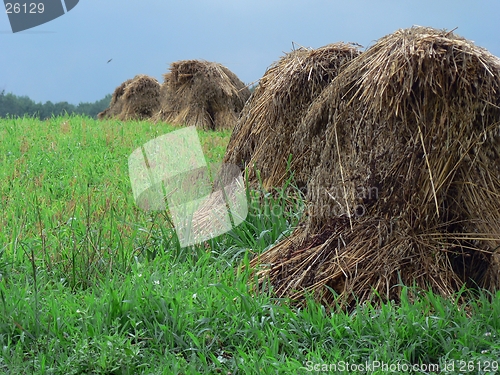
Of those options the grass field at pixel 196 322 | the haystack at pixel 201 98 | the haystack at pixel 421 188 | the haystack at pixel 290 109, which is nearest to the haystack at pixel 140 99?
the haystack at pixel 201 98

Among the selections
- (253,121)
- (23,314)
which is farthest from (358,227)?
(253,121)

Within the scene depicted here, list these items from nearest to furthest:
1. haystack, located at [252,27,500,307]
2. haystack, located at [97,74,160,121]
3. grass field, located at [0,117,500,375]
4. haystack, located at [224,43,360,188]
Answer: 1. grass field, located at [0,117,500,375]
2. haystack, located at [252,27,500,307]
3. haystack, located at [224,43,360,188]
4. haystack, located at [97,74,160,121]

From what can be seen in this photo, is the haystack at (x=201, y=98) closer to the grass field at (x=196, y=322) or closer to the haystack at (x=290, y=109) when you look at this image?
the haystack at (x=290, y=109)

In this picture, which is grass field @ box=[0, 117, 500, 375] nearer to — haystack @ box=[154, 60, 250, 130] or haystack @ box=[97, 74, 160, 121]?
haystack @ box=[154, 60, 250, 130]

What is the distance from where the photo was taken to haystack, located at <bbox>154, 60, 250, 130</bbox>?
15.4 metres

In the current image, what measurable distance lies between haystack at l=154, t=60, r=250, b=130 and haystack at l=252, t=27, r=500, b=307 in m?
11.5

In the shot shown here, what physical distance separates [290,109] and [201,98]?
32.6 ft

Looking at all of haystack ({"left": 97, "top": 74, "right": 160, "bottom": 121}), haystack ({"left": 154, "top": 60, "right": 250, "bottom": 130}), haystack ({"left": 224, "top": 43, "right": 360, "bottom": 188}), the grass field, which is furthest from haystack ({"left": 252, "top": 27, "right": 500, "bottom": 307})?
Result: haystack ({"left": 97, "top": 74, "right": 160, "bottom": 121})

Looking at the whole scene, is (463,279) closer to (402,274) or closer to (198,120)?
(402,274)

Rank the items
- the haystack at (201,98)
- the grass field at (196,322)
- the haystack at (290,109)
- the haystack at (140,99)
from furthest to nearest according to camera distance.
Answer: the haystack at (140,99), the haystack at (201,98), the haystack at (290,109), the grass field at (196,322)

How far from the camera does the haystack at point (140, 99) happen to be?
18.8 m

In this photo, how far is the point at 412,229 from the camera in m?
3.64

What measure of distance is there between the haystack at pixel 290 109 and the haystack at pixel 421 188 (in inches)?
72.5

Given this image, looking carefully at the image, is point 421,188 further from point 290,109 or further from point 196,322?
point 290,109
